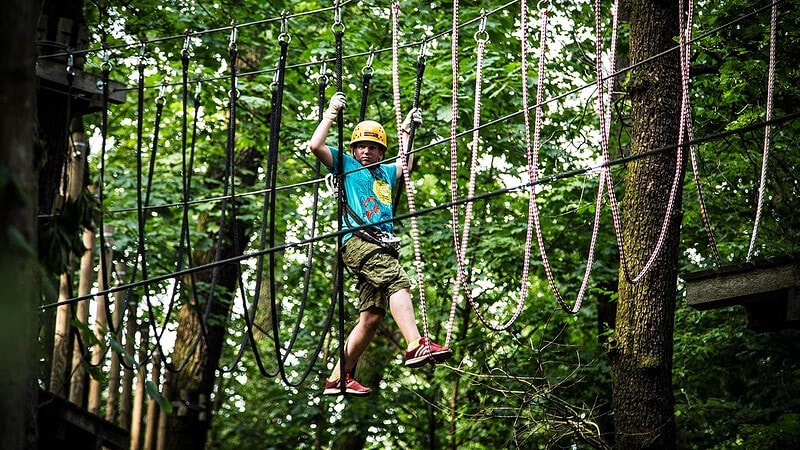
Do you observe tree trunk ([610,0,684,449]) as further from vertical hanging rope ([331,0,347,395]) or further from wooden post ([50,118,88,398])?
wooden post ([50,118,88,398])

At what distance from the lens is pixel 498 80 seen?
25.6 feet

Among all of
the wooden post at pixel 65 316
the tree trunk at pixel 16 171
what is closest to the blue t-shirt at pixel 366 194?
the wooden post at pixel 65 316

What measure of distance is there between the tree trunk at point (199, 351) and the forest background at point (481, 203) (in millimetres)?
71

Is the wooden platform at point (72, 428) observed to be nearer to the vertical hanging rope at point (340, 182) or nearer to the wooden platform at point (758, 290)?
the vertical hanging rope at point (340, 182)

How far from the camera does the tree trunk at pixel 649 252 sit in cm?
513

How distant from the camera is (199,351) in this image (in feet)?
30.3

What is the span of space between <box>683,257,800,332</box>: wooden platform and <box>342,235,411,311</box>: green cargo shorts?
154cm

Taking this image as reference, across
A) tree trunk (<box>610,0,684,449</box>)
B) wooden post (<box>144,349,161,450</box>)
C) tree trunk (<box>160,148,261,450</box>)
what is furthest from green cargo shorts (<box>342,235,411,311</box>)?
tree trunk (<box>160,148,261,450</box>)

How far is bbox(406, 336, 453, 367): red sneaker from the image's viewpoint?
416 cm

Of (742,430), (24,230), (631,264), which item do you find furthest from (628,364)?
(24,230)

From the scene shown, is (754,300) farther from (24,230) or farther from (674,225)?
(24,230)

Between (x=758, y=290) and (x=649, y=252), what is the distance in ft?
2.19

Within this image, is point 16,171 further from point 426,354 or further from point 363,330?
point 363,330

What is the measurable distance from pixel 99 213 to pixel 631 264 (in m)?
2.72
